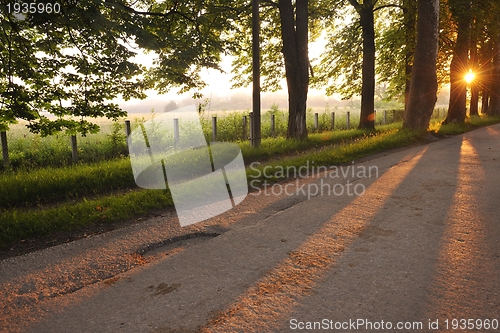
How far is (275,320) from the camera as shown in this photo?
8.17 feet

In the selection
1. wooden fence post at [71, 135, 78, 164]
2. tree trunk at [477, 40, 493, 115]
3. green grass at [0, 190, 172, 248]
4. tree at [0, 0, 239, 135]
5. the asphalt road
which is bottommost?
the asphalt road

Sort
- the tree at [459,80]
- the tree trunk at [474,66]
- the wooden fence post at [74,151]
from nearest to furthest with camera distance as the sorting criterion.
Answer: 1. the wooden fence post at [74,151]
2. the tree at [459,80]
3. the tree trunk at [474,66]

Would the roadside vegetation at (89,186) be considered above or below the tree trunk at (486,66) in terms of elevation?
below

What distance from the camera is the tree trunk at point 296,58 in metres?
13.2

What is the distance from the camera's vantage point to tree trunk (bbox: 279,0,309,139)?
13.2 m

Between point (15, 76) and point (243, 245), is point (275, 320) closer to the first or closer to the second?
point (243, 245)

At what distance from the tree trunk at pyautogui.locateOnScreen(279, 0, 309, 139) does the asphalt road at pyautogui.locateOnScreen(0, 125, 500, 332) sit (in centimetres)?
865

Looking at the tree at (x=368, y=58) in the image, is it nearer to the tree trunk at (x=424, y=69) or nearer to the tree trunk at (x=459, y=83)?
the tree trunk at (x=424, y=69)

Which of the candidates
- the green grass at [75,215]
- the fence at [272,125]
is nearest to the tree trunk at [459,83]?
the fence at [272,125]

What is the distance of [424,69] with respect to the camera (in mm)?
14281

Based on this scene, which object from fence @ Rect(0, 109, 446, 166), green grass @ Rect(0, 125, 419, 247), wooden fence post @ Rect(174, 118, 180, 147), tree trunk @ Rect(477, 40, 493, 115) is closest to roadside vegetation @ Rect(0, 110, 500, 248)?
green grass @ Rect(0, 125, 419, 247)

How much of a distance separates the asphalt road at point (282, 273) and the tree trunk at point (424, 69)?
10.0 meters

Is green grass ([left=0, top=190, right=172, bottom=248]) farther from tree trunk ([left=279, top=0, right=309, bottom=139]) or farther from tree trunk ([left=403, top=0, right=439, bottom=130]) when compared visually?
tree trunk ([left=403, top=0, right=439, bottom=130])

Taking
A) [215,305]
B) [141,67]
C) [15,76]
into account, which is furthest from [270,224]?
[15,76]
